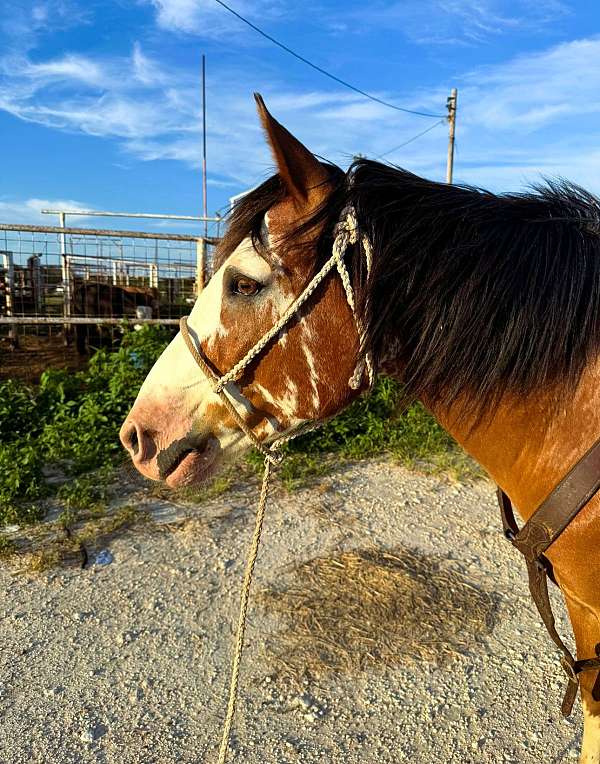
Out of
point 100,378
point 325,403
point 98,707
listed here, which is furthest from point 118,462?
point 325,403

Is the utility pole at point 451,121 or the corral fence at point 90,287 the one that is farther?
the utility pole at point 451,121

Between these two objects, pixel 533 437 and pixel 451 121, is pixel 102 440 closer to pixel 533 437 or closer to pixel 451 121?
pixel 533 437

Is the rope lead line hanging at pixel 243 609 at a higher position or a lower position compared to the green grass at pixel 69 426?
higher

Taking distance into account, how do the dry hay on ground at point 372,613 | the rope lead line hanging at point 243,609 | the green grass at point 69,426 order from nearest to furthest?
the rope lead line hanging at point 243,609, the dry hay on ground at point 372,613, the green grass at point 69,426

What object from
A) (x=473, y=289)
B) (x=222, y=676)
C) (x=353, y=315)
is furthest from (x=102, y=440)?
(x=473, y=289)

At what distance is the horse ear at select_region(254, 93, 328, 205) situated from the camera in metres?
1.18

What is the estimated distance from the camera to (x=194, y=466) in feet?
4.57

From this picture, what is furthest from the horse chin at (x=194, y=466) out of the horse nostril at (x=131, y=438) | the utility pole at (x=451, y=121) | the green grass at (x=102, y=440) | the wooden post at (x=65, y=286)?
the utility pole at (x=451, y=121)

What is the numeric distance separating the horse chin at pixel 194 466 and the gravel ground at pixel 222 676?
51.2 inches

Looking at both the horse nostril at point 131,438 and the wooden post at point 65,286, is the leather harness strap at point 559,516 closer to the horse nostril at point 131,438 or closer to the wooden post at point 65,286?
the horse nostril at point 131,438

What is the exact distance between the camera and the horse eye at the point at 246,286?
1.29 meters

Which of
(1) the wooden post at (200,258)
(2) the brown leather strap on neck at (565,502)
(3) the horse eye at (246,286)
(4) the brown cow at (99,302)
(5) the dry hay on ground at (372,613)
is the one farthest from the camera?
(4) the brown cow at (99,302)

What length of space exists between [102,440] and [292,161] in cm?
389

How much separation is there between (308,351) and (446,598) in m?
2.15
